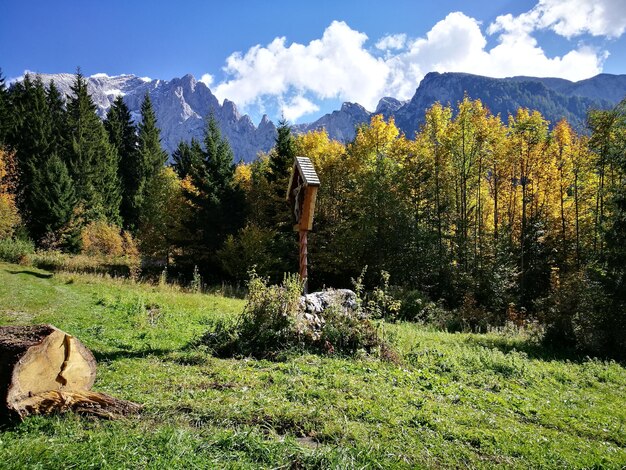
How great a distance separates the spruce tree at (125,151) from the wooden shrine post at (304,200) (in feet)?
135

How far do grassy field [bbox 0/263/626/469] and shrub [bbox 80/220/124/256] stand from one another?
26514mm

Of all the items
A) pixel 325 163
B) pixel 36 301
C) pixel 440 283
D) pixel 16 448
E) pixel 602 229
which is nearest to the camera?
pixel 16 448

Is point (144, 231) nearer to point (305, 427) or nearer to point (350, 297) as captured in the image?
point (350, 297)

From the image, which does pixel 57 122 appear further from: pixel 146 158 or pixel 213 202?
pixel 213 202

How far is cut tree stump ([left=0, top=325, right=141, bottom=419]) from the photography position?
414 cm

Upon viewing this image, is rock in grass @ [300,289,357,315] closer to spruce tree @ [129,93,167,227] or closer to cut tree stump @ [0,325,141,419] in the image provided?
cut tree stump @ [0,325,141,419]

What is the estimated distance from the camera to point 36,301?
37.4 ft

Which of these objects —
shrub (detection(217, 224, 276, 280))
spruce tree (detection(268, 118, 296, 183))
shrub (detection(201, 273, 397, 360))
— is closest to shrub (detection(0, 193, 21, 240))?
shrub (detection(217, 224, 276, 280))

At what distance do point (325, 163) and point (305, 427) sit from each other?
81.3ft

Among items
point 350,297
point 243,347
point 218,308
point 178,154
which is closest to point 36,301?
point 218,308

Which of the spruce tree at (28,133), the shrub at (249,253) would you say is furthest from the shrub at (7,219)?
the shrub at (249,253)

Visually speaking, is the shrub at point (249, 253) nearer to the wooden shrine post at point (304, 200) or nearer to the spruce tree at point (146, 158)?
the wooden shrine post at point (304, 200)

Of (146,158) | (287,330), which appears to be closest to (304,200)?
(287,330)

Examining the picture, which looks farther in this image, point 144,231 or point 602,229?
point 144,231
